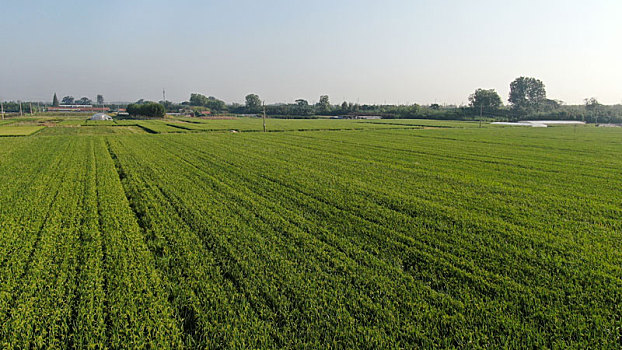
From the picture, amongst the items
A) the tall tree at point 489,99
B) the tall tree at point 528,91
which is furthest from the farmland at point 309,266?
the tall tree at point 528,91

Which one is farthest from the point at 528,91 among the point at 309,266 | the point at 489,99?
the point at 309,266

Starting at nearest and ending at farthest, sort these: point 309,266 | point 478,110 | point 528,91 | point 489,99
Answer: point 309,266 < point 478,110 < point 489,99 < point 528,91

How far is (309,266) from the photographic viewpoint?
19.5ft

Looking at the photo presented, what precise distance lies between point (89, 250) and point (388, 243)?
5.91 m

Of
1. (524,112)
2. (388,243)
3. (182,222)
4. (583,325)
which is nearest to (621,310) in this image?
(583,325)

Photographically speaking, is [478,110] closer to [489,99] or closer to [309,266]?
[489,99]

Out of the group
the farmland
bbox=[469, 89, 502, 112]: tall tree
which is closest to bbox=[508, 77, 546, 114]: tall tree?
bbox=[469, 89, 502, 112]: tall tree

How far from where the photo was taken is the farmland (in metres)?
4.23

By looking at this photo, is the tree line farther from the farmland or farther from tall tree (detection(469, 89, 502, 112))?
the farmland

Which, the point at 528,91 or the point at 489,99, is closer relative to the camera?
the point at 489,99

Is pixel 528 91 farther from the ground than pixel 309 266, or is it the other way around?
pixel 528 91

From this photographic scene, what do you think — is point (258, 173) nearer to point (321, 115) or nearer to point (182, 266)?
point (182, 266)

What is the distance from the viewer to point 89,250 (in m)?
6.59

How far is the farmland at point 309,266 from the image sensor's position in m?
4.23
